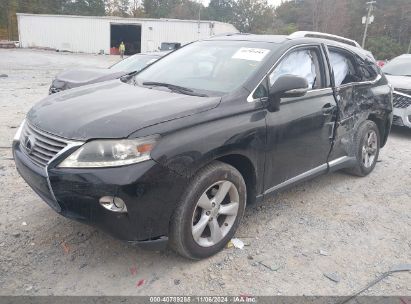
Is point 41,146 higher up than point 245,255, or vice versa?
point 41,146

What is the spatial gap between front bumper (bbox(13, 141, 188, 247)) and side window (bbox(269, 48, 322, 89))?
1628mm

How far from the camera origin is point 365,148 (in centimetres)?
505

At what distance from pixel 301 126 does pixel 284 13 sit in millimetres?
77064

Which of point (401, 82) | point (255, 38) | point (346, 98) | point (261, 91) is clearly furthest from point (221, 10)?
point (261, 91)

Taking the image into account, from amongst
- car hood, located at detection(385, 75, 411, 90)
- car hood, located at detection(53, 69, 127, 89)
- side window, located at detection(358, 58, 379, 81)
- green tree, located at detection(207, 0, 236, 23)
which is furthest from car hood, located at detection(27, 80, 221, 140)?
green tree, located at detection(207, 0, 236, 23)

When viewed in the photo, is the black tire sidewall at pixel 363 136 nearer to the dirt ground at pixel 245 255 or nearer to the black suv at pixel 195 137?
the black suv at pixel 195 137

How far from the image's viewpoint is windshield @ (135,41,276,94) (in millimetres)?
3445

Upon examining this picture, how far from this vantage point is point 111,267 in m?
2.97

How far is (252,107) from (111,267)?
172 cm

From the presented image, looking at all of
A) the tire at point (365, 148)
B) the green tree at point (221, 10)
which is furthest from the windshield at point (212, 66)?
the green tree at point (221, 10)

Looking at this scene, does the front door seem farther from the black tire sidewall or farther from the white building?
the white building

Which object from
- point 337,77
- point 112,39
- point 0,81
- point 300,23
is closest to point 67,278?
point 337,77

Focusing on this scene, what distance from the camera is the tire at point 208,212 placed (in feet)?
9.20

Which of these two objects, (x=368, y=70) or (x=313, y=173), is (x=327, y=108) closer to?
(x=313, y=173)
